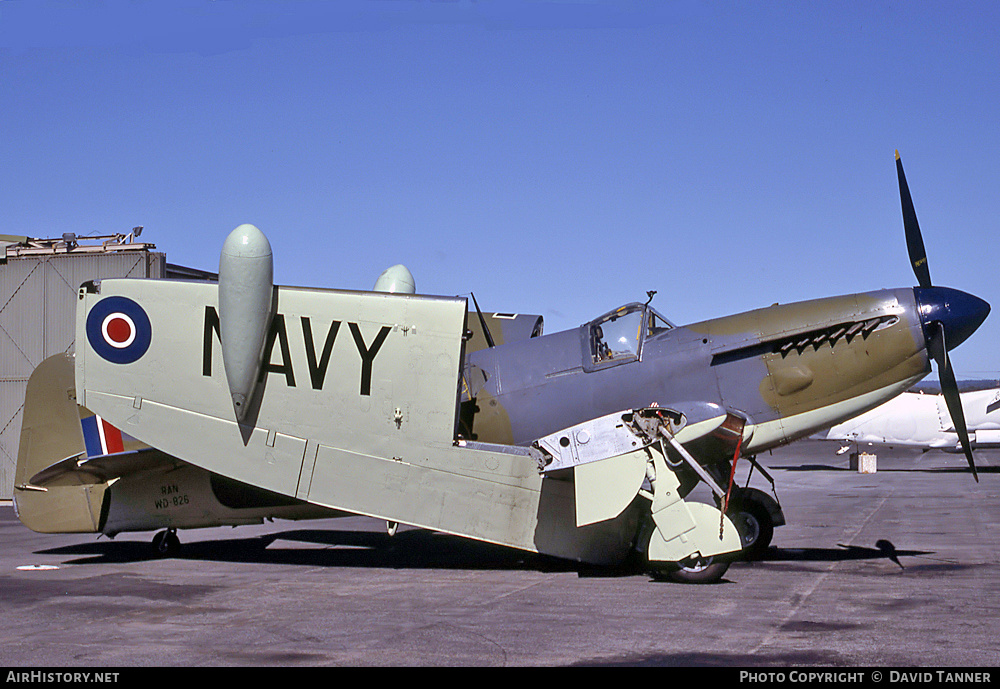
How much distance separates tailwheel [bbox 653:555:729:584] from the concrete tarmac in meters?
0.23

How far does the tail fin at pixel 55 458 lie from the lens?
41.4 feet

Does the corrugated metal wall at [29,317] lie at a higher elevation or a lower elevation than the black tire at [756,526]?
higher

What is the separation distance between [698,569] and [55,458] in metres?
9.02

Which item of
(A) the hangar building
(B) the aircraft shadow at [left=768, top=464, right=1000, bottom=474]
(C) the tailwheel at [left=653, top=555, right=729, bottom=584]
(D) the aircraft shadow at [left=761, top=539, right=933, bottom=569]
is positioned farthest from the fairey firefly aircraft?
(B) the aircraft shadow at [left=768, top=464, right=1000, bottom=474]

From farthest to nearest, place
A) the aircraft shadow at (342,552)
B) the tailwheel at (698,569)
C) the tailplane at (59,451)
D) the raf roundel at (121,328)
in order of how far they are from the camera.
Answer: the tailplane at (59,451) < the aircraft shadow at (342,552) < the raf roundel at (121,328) < the tailwheel at (698,569)

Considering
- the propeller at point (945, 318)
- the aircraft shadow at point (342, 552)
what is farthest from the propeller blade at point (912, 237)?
the aircraft shadow at point (342, 552)

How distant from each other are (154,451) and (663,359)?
6977 millimetres

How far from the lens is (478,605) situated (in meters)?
8.98

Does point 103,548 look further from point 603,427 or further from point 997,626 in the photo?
point 997,626

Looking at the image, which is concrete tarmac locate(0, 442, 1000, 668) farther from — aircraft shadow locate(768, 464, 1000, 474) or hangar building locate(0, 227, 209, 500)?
aircraft shadow locate(768, 464, 1000, 474)

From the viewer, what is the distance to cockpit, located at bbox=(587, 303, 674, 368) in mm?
11219

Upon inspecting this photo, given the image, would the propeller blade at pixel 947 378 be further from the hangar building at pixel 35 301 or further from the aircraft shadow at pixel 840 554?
the hangar building at pixel 35 301

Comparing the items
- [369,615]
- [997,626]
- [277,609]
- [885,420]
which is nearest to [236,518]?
[277,609]

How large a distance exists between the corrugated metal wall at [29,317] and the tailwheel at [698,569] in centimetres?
1847
